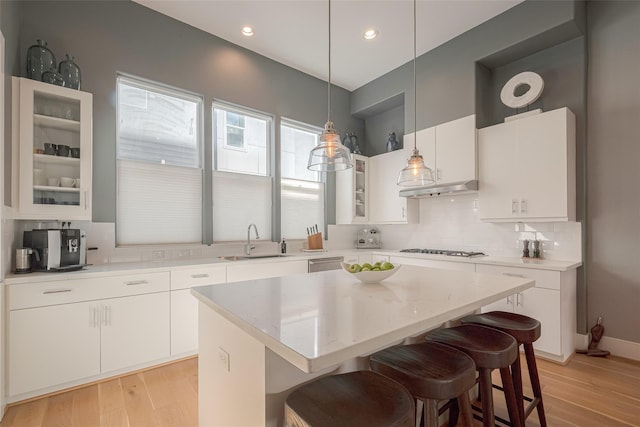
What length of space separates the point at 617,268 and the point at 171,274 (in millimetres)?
4079

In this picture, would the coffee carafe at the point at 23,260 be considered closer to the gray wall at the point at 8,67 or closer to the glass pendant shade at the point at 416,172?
the gray wall at the point at 8,67

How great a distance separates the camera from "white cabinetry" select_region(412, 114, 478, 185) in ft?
11.2

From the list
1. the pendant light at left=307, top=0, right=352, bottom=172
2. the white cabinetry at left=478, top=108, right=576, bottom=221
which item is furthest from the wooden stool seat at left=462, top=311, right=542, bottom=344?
the white cabinetry at left=478, top=108, right=576, bottom=221

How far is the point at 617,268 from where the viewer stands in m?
2.80

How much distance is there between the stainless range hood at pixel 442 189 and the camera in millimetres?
3357

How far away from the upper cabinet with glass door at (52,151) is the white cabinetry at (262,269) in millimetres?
1328

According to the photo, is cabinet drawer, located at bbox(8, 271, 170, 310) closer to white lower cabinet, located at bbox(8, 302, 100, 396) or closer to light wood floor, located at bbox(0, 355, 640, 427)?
white lower cabinet, located at bbox(8, 302, 100, 396)

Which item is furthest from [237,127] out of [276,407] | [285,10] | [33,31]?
[276,407]

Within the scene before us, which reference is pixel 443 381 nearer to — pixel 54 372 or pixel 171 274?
pixel 171 274

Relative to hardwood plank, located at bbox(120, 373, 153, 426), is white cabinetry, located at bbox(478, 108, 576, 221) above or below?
above

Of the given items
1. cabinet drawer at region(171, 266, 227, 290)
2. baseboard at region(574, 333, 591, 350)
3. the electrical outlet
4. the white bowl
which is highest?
the white bowl

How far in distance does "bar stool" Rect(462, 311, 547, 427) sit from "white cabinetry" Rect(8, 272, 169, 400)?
8.09 feet

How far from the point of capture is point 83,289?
231 centimetres

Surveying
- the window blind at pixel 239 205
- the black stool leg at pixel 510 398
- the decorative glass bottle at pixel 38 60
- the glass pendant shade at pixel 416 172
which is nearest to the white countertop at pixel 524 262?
the glass pendant shade at pixel 416 172
